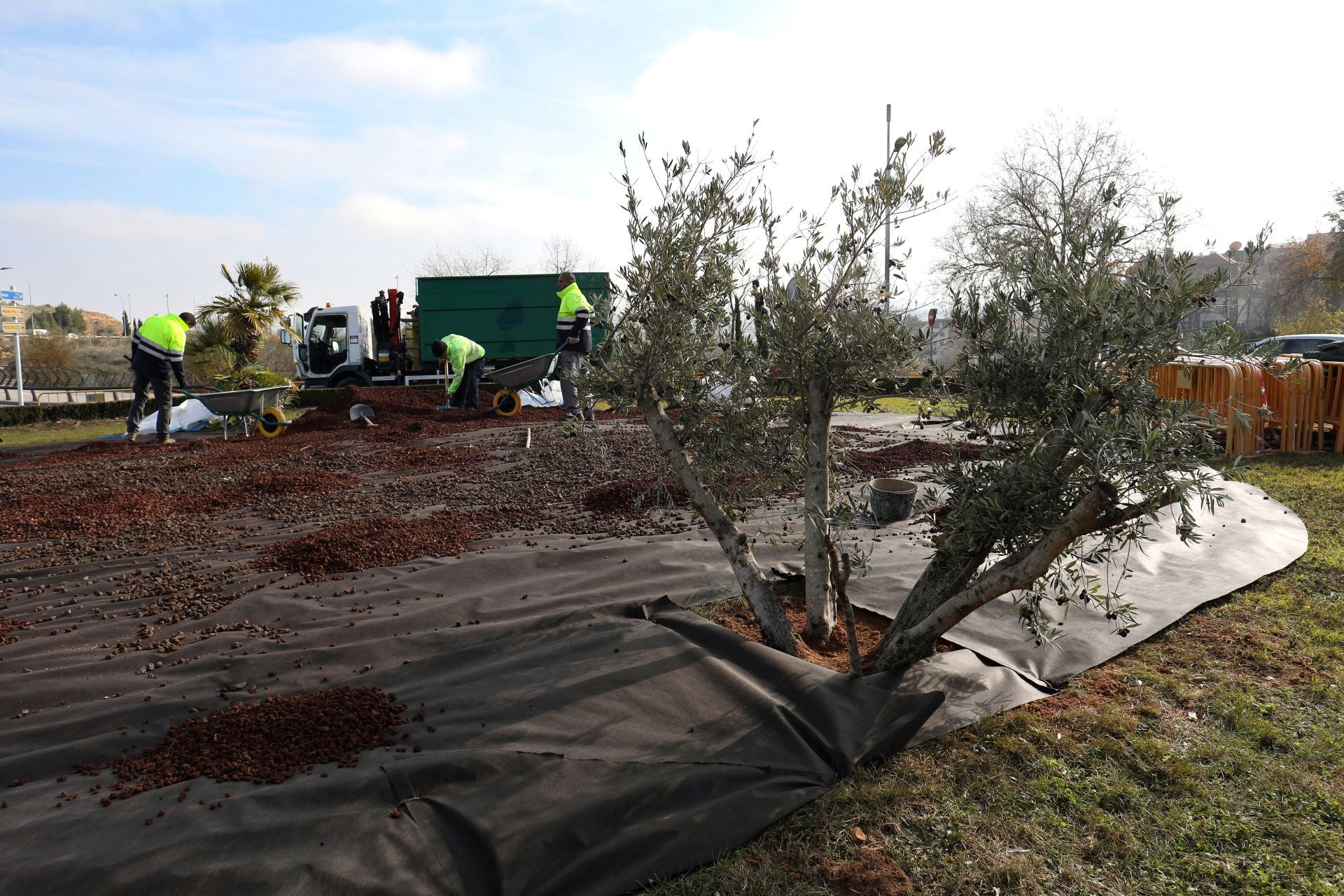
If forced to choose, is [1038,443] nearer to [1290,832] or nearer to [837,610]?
[1290,832]

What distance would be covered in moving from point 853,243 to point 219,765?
3304 millimetres

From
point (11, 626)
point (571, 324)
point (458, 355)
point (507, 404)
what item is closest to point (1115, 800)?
point (11, 626)

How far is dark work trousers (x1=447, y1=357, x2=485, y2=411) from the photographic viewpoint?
14.2m

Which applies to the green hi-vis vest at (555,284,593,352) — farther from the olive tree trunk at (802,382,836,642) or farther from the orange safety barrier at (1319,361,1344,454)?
the orange safety barrier at (1319,361,1344,454)

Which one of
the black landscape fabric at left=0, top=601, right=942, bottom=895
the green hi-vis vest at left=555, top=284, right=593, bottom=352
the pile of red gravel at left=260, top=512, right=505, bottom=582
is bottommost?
the black landscape fabric at left=0, top=601, right=942, bottom=895

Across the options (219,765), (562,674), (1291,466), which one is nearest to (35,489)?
(219,765)

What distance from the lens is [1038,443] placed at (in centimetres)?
241

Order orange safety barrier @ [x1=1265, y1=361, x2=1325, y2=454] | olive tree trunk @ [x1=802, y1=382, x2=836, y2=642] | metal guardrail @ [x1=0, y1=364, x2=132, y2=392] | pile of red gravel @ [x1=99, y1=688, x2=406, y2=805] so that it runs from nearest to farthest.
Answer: pile of red gravel @ [x1=99, y1=688, x2=406, y2=805] → olive tree trunk @ [x1=802, y1=382, x2=836, y2=642] → orange safety barrier @ [x1=1265, y1=361, x2=1325, y2=454] → metal guardrail @ [x1=0, y1=364, x2=132, y2=392]

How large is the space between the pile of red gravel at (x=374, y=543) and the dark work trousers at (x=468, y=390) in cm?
791

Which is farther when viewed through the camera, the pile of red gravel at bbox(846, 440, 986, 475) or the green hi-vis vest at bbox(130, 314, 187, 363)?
the green hi-vis vest at bbox(130, 314, 187, 363)

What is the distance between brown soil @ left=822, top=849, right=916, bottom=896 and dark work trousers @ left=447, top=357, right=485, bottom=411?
12.6m

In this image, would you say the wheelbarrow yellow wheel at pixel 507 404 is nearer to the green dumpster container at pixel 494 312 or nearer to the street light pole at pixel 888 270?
the green dumpster container at pixel 494 312

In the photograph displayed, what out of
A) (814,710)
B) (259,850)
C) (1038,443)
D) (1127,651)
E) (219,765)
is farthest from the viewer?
(1127,651)

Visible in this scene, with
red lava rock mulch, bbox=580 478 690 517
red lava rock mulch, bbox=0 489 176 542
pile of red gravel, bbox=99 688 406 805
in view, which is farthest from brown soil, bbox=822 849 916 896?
red lava rock mulch, bbox=0 489 176 542
